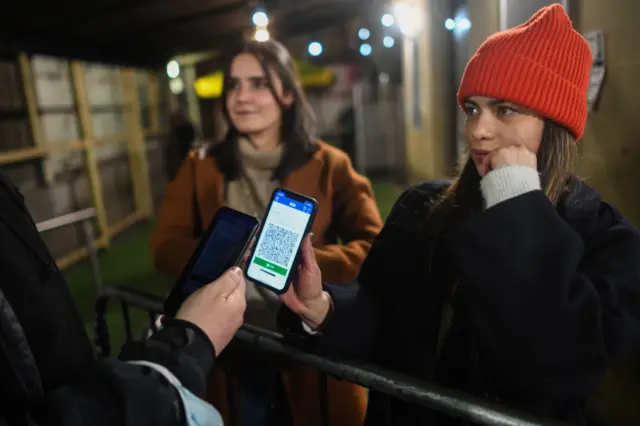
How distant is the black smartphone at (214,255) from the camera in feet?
4.14

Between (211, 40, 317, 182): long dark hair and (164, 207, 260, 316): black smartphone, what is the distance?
0.72m

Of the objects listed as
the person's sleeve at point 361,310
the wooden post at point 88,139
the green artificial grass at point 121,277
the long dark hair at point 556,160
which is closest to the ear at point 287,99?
the person's sleeve at point 361,310

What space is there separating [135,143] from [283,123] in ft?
22.9

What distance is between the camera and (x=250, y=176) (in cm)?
205

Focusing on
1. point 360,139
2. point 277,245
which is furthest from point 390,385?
point 360,139

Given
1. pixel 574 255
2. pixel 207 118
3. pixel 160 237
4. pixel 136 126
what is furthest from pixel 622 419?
pixel 207 118

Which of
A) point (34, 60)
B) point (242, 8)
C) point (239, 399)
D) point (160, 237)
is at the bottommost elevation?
point (239, 399)

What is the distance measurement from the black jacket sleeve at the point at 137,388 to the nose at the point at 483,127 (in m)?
0.80

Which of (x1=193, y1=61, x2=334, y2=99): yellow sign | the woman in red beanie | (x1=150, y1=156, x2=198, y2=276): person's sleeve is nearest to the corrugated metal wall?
(x1=193, y1=61, x2=334, y2=99): yellow sign

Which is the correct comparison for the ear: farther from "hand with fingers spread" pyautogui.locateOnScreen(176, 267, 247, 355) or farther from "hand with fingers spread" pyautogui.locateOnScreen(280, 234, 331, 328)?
"hand with fingers spread" pyautogui.locateOnScreen(176, 267, 247, 355)

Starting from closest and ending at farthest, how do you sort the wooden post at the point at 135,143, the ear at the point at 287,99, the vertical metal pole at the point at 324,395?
the vertical metal pole at the point at 324,395 < the ear at the point at 287,99 < the wooden post at the point at 135,143

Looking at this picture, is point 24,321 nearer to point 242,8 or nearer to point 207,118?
point 242,8

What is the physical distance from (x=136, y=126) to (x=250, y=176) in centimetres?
711

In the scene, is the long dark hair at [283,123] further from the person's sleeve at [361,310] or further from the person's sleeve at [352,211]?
the person's sleeve at [361,310]
